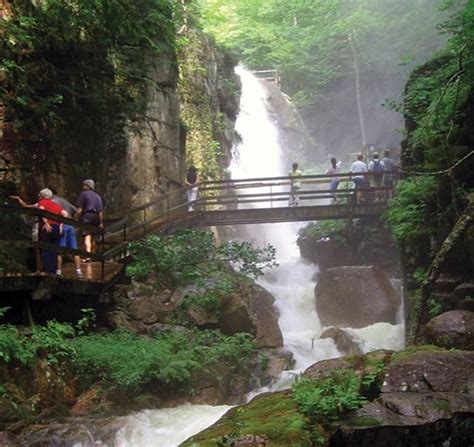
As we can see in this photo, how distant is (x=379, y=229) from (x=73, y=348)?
14.5 m

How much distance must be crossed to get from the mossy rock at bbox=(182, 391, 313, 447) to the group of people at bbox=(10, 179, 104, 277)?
172 inches

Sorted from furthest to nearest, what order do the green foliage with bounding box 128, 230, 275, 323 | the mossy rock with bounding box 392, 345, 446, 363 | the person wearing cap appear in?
the green foliage with bounding box 128, 230, 275, 323 < the person wearing cap < the mossy rock with bounding box 392, 345, 446, 363

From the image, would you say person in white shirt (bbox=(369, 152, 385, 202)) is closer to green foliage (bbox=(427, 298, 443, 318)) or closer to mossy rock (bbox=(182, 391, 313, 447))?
green foliage (bbox=(427, 298, 443, 318))

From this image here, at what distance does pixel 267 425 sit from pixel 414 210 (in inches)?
288

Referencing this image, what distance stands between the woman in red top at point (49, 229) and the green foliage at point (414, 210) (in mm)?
6757

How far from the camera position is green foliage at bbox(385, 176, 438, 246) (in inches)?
469

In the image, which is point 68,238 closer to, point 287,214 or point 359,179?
point 287,214

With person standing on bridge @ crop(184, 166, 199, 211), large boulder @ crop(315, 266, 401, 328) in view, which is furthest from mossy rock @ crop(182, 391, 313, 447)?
person standing on bridge @ crop(184, 166, 199, 211)

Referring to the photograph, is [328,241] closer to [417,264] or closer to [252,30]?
[417,264]

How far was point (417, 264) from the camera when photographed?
40.0 ft

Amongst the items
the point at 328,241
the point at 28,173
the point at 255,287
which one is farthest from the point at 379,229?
the point at 28,173

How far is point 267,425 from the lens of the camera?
6.05 metres

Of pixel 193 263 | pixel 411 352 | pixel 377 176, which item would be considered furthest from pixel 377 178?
pixel 411 352

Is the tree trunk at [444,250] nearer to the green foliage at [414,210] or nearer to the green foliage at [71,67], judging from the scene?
the green foliage at [414,210]
